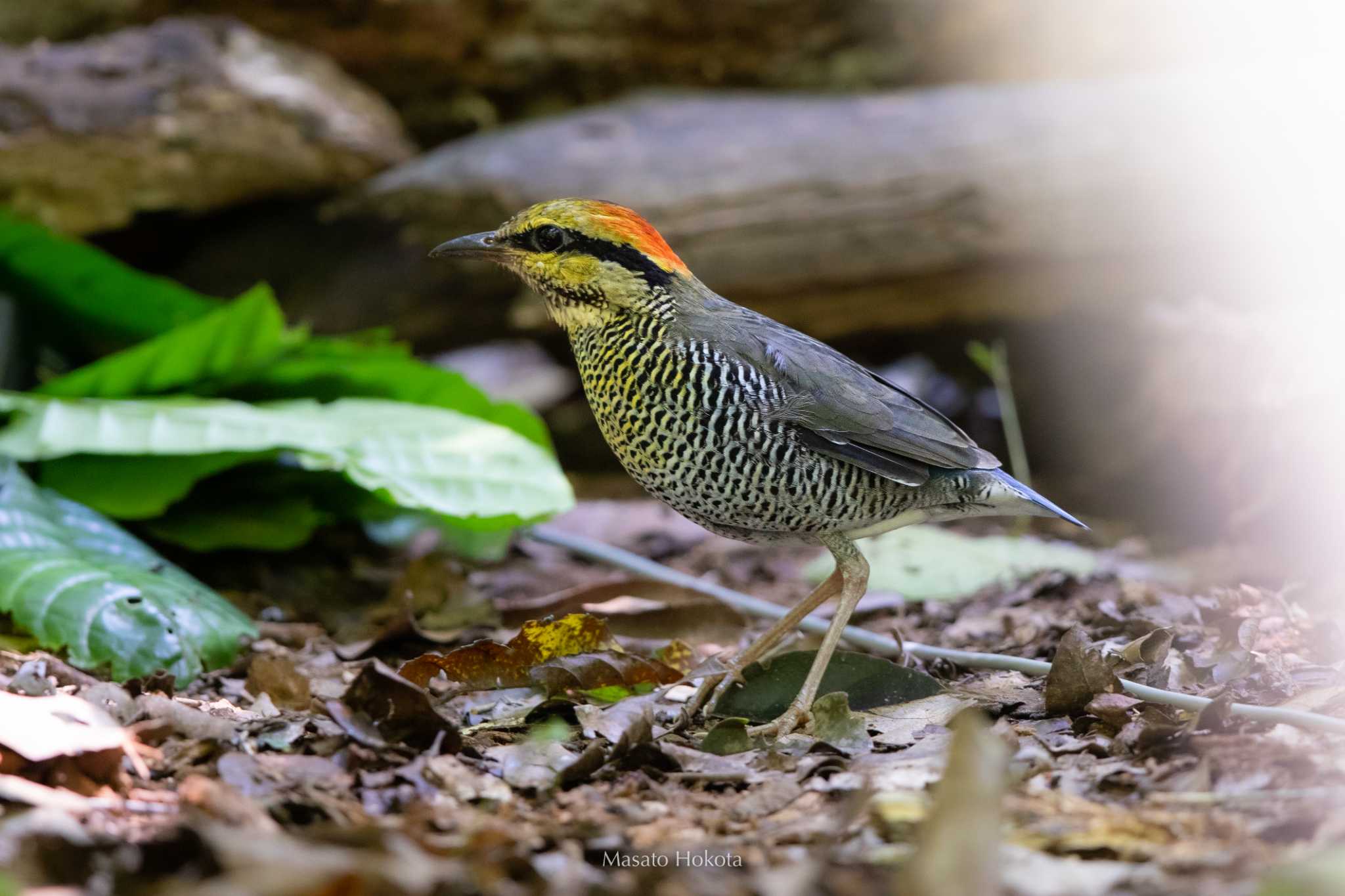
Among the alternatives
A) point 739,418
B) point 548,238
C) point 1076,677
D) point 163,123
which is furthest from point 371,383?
point 1076,677

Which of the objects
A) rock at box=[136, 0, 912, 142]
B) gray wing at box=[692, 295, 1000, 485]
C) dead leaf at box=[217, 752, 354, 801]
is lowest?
dead leaf at box=[217, 752, 354, 801]

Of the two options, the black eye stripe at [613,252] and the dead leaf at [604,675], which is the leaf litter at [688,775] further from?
the black eye stripe at [613,252]

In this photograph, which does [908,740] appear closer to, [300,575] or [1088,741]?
[1088,741]

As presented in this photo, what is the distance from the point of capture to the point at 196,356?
5234mm

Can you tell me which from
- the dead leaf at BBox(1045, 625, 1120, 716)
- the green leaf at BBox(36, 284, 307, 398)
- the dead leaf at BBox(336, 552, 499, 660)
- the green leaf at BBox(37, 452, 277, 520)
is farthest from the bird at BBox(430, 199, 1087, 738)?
the green leaf at BBox(37, 452, 277, 520)

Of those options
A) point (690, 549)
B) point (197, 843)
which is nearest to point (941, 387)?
point (690, 549)

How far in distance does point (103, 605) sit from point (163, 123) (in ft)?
11.1

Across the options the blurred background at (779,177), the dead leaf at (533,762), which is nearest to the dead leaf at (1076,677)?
the dead leaf at (533,762)

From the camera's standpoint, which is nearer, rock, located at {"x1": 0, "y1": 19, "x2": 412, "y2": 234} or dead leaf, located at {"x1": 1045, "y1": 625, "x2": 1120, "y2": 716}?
dead leaf, located at {"x1": 1045, "y1": 625, "x2": 1120, "y2": 716}

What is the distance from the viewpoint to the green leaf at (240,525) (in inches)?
201

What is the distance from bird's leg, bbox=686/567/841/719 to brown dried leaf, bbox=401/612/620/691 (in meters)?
0.36

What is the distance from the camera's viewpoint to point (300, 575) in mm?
5477

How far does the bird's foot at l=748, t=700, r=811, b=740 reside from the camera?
3.20 metres

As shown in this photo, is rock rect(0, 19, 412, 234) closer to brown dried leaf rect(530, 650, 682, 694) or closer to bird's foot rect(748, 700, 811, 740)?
brown dried leaf rect(530, 650, 682, 694)
